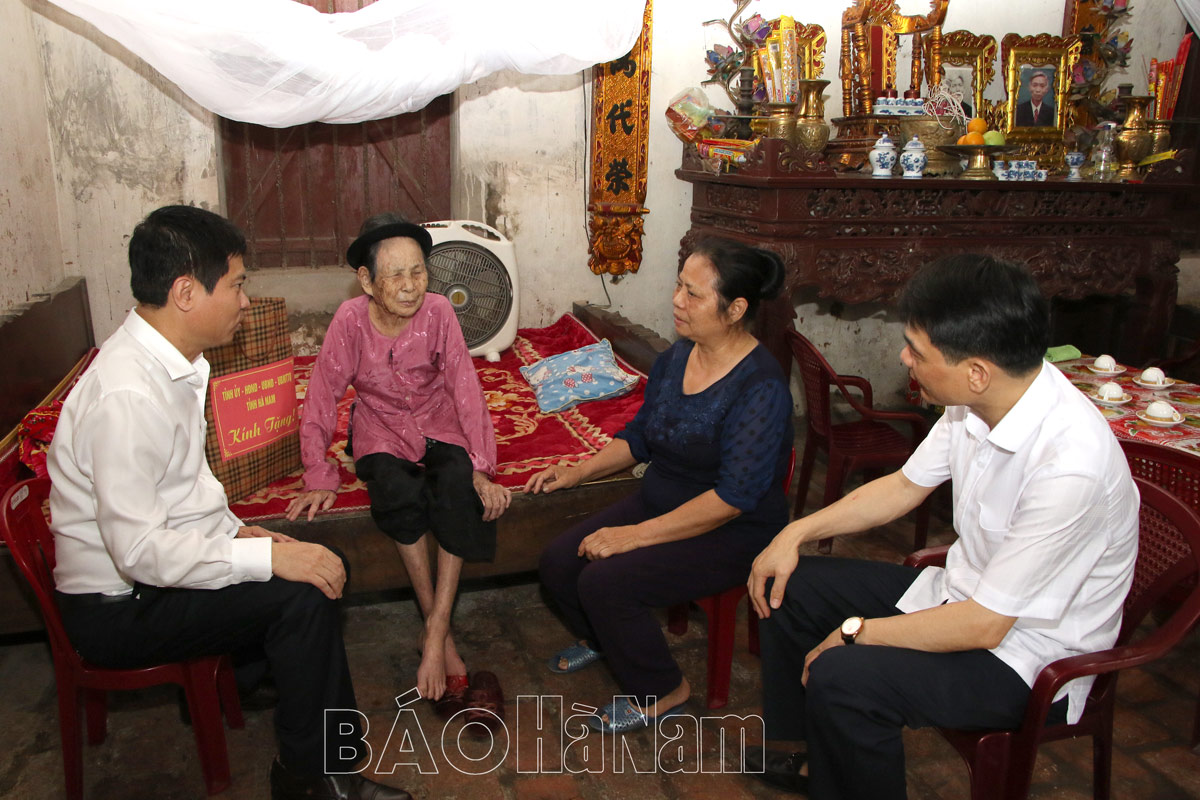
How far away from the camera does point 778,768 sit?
214 centimetres

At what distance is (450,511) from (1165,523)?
69.0 inches

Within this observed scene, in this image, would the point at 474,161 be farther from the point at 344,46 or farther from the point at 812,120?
the point at 812,120

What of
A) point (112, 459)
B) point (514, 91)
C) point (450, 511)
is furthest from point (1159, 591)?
point (514, 91)

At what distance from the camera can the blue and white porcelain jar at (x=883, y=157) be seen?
154 inches

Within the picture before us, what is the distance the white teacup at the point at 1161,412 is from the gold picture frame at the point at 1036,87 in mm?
2272

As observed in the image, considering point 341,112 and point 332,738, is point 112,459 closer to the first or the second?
point 332,738

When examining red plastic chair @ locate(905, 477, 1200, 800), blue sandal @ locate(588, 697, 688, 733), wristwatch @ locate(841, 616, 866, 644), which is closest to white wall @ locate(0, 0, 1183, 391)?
blue sandal @ locate(588, 697, 688, 733)

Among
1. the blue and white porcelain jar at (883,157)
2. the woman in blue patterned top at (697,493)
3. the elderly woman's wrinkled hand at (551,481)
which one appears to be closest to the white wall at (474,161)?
the blue and white porcelain jar at (883,157)

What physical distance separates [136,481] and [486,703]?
1.13 meters

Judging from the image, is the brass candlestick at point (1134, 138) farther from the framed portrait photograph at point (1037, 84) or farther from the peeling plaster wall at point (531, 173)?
the peeling plaster wall at point (531, 173)

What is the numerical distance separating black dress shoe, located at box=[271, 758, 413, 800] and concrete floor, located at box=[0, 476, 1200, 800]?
0.12 meters

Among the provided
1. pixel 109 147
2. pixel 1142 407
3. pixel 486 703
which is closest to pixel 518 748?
pixel 486 703

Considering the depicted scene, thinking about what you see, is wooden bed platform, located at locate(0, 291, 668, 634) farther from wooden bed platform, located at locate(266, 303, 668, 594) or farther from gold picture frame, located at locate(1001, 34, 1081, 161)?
gold picture frame, located at locate(1001, 34, 1081, 161)

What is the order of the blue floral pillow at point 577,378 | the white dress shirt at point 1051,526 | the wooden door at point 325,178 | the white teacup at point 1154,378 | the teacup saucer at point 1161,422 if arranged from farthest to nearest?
1. the wooden door at point 325,178
2. the blue floral pillow at point 577,378
3. the white teacup at point 1154,378
4. the teacup saucer at point 1161,422
5. the white dress shirt at point 1051,526
